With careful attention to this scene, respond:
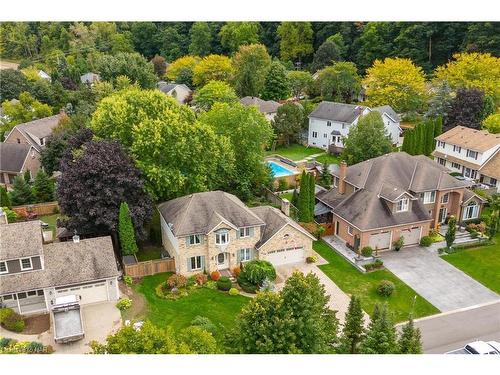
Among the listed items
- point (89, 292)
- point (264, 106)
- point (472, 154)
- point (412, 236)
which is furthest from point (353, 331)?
point (264, 106)

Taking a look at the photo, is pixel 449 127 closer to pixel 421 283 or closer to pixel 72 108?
pixel 421 283

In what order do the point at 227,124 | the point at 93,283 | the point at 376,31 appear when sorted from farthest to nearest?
the point at 376,31 → the point at 227,124 → the point at 93,283

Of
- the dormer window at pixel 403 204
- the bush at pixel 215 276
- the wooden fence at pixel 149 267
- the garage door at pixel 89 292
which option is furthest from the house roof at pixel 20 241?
the dormer window at pixel 403 204

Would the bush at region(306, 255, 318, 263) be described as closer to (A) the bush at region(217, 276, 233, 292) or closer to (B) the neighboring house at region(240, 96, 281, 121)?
(A) the bush at region(217, 276, 233, 292)

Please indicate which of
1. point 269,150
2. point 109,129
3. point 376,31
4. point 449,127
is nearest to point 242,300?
point 109,129

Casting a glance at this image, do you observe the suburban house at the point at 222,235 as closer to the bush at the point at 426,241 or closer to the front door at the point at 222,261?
the front door at the point at 222,261

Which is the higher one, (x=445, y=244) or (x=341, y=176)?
(x=341, y=176)
